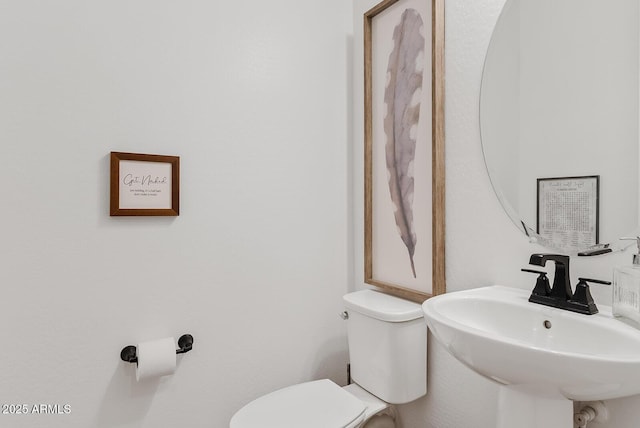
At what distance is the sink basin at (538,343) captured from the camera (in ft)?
2.09

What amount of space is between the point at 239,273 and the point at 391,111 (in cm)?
96

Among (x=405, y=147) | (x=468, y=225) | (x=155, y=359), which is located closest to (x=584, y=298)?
(x=468, y=225)

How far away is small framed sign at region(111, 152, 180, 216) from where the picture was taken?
1262 millimetres

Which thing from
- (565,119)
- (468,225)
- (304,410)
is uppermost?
(565,119)

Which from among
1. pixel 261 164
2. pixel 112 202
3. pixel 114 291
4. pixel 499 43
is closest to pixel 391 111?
pixel 499 43

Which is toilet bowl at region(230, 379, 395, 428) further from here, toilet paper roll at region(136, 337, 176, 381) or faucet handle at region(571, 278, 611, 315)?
faucet handle at region(571, 278, 611, 315)

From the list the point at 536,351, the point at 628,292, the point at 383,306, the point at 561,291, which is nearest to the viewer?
the point at 536,351

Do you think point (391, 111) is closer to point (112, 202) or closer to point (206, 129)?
point (206, 129)

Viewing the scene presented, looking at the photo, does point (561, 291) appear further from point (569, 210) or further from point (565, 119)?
point (565, 119)

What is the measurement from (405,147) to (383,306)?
0.65m

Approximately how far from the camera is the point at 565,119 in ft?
3.28

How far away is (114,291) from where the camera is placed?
4.19 ft

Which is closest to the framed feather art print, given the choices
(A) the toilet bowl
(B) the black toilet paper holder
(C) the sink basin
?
(C) the sink basin

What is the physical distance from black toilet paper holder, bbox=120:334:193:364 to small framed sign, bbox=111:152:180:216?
0.48m
